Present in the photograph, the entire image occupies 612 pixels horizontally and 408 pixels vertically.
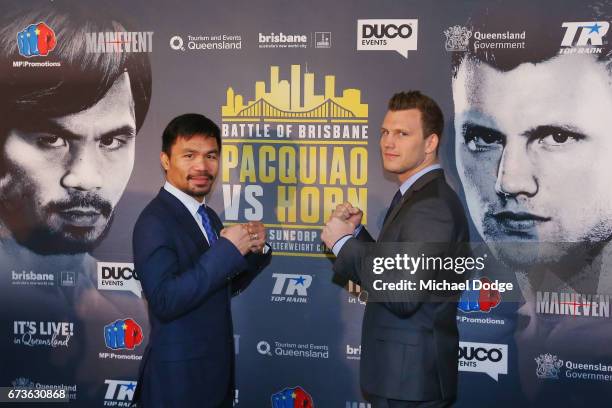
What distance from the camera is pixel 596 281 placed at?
3133 mm

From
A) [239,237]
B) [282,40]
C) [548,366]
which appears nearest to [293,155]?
[282,40]

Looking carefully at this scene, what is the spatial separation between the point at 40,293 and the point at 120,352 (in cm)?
59

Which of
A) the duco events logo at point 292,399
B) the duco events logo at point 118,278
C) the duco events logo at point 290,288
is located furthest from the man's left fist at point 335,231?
the duco events logo at point 118,278

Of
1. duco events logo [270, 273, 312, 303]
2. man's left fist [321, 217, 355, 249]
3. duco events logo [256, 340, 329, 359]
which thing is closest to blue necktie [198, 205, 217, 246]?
man's left fist [321, 217, 355, 249]

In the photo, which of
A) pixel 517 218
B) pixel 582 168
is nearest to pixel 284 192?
pixel 517 218

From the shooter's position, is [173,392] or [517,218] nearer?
[173,392]

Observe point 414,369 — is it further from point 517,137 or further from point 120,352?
point 120,352

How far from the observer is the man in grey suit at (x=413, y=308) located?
232cm

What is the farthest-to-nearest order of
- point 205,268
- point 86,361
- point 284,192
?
1. point 86,361
2. point 284,192
3. point 205,268

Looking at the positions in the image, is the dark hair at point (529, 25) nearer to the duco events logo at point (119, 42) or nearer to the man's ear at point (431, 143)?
the man's ear at point (431, 143)

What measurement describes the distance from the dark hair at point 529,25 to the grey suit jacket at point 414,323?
3.47 feet

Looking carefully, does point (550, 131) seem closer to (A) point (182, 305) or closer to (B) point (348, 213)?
(B) point (348, 213)

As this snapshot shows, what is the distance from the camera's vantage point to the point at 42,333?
3721 millimetres

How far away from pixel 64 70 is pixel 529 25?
2.55 meters
